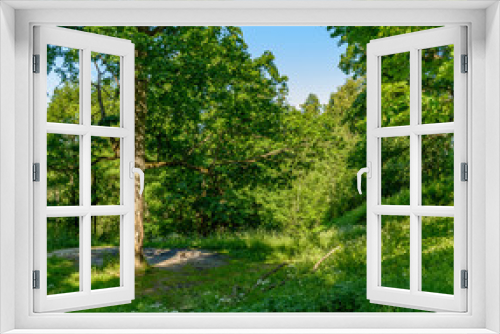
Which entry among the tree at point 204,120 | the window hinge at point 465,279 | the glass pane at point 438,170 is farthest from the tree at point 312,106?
the window hinge at point 465,279

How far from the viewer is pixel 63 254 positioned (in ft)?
21.4

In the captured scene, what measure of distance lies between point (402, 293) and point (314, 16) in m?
1.49

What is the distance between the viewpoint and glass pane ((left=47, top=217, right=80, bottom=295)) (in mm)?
6090

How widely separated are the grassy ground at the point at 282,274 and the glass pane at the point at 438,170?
53 centimetres

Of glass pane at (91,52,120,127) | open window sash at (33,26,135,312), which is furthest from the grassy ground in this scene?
open window sash at (33,26,135,312)

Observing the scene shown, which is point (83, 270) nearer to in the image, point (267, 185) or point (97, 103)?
point (97, 103)

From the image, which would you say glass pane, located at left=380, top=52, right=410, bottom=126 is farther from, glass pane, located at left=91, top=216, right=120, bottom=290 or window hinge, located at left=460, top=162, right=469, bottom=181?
glass pane, located at left=91, top=216, right=120, bottom=290

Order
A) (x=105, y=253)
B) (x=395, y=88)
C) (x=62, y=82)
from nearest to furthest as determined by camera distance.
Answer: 1. (x=395, y=88)
2. (x=62, y=82)
3. (x=105, y=253)

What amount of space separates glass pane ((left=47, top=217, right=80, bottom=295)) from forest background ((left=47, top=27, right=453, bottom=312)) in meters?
0.02

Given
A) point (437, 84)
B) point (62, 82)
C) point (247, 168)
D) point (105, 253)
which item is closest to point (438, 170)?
point (437, 84)

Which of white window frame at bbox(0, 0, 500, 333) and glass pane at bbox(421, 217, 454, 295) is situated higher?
white window frame at bbox(0, 0, 500, 333)

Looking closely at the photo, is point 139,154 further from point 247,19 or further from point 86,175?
point 247,19

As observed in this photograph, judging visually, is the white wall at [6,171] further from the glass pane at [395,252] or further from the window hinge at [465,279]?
the glass pane at [395,252]

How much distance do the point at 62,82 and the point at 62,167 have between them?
57.1 inches
